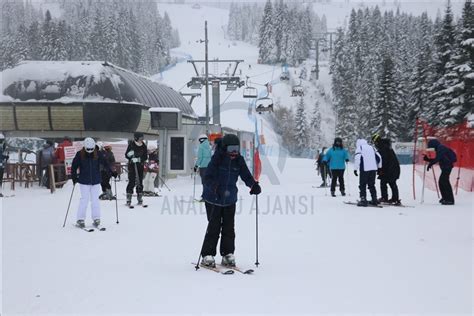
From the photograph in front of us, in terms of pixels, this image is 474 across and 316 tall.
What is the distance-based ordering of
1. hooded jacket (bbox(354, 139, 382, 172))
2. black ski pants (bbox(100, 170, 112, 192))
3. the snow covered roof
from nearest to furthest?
hooded jacket (bbox(354, 139, 382, 172)), black ski pants (bbox(100, 170, 112, 192)), the snow covered roof

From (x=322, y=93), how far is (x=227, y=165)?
101124mm

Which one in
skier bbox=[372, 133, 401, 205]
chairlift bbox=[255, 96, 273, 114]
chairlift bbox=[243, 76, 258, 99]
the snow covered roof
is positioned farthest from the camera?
chairlift bbox=[255, 96, 273, 114]

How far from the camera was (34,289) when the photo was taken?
5004 mm

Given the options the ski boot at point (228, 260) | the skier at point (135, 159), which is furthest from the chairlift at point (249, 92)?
the ski boot at point (228, 260)

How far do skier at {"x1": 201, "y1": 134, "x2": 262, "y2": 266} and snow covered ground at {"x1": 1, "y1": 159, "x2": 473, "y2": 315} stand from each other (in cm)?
40

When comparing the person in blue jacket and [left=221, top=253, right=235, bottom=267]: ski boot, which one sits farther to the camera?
the person in blue jacket

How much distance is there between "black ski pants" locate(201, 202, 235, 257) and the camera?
605cm

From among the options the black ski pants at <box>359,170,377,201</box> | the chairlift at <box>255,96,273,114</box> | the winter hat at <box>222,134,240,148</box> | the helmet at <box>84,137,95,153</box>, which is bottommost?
the black ski pants at <box>359,170,377,201</box>

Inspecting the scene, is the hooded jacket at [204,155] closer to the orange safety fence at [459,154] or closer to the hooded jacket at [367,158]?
the hooded jacket at [367,158]

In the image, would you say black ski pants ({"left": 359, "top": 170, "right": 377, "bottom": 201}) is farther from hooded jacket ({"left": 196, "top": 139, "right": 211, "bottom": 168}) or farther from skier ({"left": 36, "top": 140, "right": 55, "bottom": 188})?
skier ({"left": 36, "top": 140, "right": 55, "bottom": 188})

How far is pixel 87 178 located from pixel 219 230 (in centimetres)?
414

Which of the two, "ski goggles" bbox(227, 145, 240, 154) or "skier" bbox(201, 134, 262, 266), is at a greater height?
"ski goggles" bbox(227, 145, 240, 154)

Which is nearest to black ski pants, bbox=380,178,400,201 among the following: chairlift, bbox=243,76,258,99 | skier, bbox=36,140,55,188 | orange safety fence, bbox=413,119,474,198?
orange safety fence, bbox=413,119,474,198

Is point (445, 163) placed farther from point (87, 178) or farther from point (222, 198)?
point (87, 178)
